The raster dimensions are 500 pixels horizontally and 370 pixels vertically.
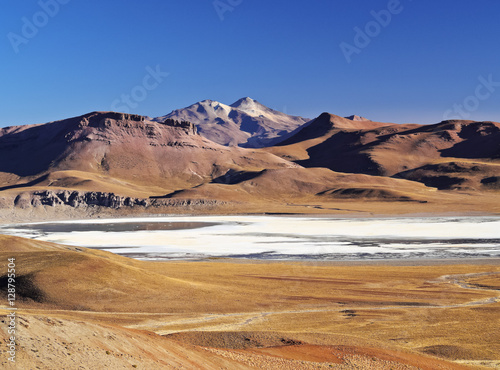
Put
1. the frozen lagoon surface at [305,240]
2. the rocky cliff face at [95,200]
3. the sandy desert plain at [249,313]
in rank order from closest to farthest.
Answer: the sandy desert plain at [249,313]
the frozen lagoon surface at [305,240]
the rocky cliff face at [95,200]

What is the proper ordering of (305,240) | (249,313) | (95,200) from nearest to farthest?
(249,313) < (305,240) < (95,200)

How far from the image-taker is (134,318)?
2658 centimetres

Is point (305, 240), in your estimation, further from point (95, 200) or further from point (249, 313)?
point (95, 200)

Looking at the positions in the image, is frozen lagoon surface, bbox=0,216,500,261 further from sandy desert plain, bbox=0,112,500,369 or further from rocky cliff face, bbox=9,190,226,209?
rocky cliff face, bbox=9,190,226,209

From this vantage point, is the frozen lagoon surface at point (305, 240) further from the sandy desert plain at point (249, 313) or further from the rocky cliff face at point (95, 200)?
the rocky cliff face at point (95, 200)

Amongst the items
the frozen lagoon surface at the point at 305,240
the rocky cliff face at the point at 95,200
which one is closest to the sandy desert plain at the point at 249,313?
the frozen lagoon surface at the point at 305,240

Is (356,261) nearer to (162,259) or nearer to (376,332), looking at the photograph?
(162,259)

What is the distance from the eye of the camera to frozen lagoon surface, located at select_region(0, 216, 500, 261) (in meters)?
56.7

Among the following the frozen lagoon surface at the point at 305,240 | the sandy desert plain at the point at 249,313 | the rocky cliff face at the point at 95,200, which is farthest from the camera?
the rocky cliff face at the point at 95,200

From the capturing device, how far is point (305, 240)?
6988cm

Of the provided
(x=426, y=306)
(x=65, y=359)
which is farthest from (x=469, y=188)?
(x=65, y=359)

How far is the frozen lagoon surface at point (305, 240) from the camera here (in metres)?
56.7

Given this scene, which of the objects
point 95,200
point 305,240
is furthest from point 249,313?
point 95,200

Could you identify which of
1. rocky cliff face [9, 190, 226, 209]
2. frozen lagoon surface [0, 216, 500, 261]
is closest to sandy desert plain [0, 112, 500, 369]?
frozen lagoon surface [0, 216, 500, 261]
